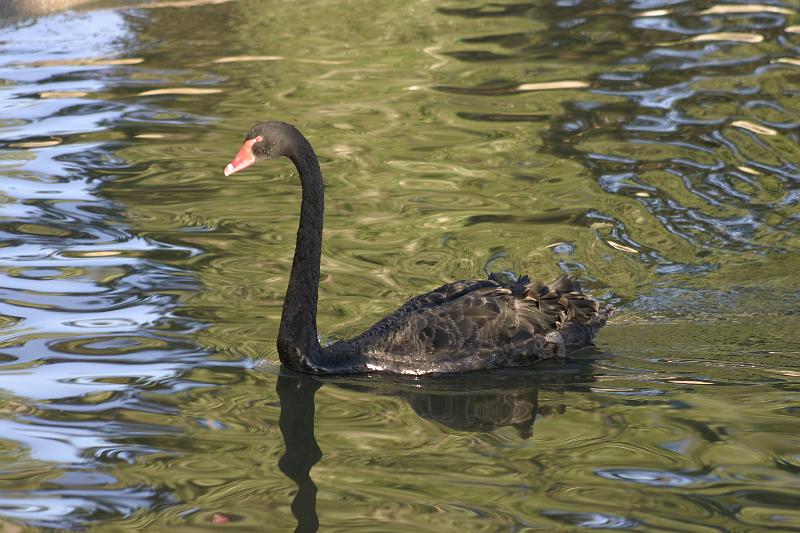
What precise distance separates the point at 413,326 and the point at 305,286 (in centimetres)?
55

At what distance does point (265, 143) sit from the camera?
6117 millimetres

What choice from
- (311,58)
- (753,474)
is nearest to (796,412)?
(753,474)

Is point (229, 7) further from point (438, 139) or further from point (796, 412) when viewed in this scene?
point (796, 412)

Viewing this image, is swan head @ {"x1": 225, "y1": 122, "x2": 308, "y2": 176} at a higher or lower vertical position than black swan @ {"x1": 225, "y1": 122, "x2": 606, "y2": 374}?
higher

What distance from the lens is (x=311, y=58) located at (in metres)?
13.0

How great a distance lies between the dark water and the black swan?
11 cm

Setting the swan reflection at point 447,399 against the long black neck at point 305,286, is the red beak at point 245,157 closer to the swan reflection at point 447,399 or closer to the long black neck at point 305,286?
the long black neck at point 305,286

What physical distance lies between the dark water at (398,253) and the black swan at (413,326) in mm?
113

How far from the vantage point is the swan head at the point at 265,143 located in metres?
6.08

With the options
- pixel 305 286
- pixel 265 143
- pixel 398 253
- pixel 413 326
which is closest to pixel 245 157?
pixel 265 143

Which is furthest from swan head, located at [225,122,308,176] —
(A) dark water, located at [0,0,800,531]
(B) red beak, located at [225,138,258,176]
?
(A) dark water, located at [0,0,800,531]

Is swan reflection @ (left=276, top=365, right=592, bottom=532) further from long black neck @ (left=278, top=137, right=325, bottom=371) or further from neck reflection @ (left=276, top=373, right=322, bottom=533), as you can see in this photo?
long black neck @ (left=278, top=137, right=325, bottom=371)

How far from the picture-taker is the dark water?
513 centimetres

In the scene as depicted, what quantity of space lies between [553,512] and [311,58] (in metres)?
8.77
